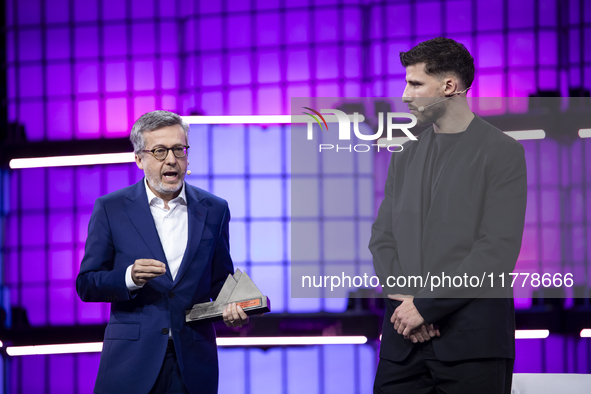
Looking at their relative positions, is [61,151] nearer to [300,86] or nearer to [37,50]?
[37,50]

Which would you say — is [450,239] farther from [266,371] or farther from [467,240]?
[266,371]

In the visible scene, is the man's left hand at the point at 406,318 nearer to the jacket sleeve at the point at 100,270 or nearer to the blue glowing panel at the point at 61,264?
the jacket sleeve at the point at 100,270

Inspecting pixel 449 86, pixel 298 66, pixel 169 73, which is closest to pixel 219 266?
pixel 449 86

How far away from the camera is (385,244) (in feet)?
7.80

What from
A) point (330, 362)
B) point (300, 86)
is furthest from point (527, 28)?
point (330, 362)

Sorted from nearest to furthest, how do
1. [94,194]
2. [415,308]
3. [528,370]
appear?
[415,308] < [528,370] < [94,194]

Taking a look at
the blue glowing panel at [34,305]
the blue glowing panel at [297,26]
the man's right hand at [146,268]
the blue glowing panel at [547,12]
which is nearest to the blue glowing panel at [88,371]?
the blue glowing panel at [34,305]

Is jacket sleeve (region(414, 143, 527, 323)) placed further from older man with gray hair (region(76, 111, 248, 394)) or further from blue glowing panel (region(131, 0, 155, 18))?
blue glowing panel (region(131, 0, 155, 18))

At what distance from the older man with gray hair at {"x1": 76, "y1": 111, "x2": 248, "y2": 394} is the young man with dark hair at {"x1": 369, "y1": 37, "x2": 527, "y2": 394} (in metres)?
0.80

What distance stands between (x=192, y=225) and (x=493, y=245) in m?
1.47

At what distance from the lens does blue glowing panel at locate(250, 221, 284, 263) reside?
383 centimetres

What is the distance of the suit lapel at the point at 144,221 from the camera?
232 centimetres

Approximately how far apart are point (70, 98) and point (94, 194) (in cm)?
87

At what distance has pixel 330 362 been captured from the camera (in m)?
3.83
